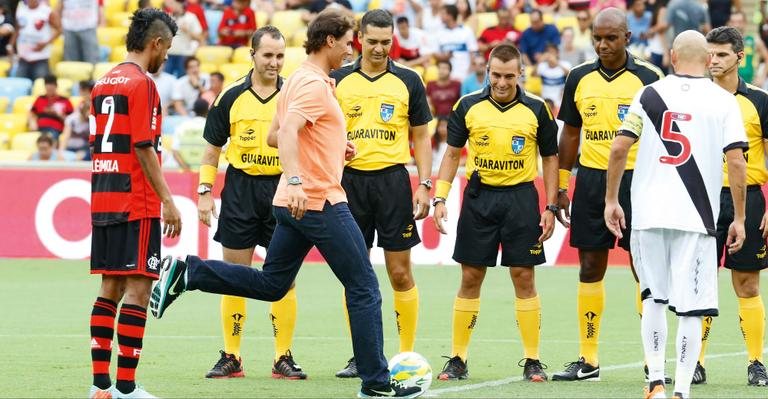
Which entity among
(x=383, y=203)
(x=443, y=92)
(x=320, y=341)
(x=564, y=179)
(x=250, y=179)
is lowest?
(x=320, y=341)

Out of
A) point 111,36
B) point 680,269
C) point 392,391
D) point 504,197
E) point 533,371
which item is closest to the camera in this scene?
point 680,269

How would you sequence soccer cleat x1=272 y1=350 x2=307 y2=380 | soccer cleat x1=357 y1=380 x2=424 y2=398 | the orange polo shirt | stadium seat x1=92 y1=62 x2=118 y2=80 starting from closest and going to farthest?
the orange polo shirt → soccer cleat x1=357 y1=380 x2=424 y2=398 → soccer cleat x1=272 y1=350 x2=307 y2=380 → stadium seat x1=92 y1=62 x2=118 y2=80

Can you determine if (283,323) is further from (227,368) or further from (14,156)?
(14,156)

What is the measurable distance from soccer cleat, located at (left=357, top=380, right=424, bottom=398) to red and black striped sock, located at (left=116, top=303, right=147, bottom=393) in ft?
4.42

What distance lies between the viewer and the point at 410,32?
74.2 ft

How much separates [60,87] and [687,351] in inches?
661

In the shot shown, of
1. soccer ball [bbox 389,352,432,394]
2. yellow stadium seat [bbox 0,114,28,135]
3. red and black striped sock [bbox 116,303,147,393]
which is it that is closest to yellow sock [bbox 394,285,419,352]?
soccer ball [bbox 389,352,432,394]

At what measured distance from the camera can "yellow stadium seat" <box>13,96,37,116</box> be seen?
22828mm

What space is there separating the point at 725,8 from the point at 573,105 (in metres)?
13.2

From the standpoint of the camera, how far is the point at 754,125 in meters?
9.80

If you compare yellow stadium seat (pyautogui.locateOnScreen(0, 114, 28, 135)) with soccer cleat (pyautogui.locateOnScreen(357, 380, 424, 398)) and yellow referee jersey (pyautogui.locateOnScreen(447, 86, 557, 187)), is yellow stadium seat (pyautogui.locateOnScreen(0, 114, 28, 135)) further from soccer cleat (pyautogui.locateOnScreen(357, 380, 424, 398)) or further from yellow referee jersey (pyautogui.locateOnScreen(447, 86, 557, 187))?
soccer cleat (pyautogui.locateOnScreen(357, 380, 424, 398))

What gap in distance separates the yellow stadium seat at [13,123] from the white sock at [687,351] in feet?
52.0

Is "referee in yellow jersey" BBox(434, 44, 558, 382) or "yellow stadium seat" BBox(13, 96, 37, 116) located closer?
"referee in yellow jersey" BBox(434, 44, 558, 382)

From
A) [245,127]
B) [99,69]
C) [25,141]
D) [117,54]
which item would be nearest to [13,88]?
[99,69]
